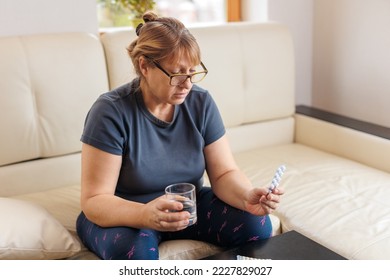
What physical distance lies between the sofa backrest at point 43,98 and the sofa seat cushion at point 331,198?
0.79m

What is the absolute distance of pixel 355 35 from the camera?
9.67ft

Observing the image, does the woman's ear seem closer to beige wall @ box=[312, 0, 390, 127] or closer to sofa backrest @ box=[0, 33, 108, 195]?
sofa backrest @ box=[0, 33, 108, 195]

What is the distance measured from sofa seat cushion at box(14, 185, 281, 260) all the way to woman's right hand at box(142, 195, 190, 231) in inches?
10.0

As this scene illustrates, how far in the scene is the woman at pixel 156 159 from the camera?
5.48 ft

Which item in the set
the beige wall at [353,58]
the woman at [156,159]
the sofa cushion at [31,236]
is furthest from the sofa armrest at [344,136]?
the sofa cushion at [31,236]

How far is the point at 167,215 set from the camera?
1.51 m

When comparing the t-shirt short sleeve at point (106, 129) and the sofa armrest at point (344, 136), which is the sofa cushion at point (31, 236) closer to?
the t-shirt short sleeve at point (106, 129)

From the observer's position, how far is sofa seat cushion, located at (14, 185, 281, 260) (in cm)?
178
